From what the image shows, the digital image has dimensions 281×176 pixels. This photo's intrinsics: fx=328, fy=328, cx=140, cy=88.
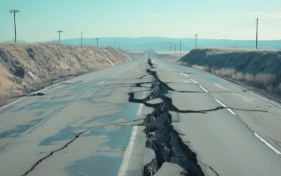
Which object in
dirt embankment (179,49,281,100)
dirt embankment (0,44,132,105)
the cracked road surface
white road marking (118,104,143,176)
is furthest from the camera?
dirt embankment (179,49,281,100)

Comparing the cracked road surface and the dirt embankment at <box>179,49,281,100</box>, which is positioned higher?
the dirt embankment at <box>179,49,281,100</box>

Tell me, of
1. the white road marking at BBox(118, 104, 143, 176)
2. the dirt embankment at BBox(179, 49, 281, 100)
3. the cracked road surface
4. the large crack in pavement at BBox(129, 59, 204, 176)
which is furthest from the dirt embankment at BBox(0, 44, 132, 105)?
the dirt embankment at BBox(179, 49, 281, 100)

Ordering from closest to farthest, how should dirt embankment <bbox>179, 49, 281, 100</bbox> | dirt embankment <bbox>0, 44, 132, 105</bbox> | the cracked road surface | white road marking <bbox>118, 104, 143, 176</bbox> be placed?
white road marking <bbox>118, 104, 143, 176</bbox> → the cracked road surface → dirt embankment <bbox>0, 44, 132, 105</bbox> → dirt embankment <bbox>179, 49, 281, 100</bbox>

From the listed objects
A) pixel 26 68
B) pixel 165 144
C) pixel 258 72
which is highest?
pixel 26 68

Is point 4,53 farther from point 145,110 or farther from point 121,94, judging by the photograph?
point 145,110

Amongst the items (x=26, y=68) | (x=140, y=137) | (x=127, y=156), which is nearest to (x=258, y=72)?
(x=26, y=68)

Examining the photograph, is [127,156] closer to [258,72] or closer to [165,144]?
[165,144]

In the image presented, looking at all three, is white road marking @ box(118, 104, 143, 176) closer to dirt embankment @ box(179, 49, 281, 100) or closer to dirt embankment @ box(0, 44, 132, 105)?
dirt embankment @ box(0, 44, 132, 105)

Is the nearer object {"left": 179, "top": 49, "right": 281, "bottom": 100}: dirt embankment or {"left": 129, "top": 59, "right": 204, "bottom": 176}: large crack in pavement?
{"left": 129, "top": 59, "right": 204, "bottom": 176}: large crack in pavement

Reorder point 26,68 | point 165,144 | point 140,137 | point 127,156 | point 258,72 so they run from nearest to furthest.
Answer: point 127,156 < point 165,144 < point 140,137 < point 26,68 < point 258,72
